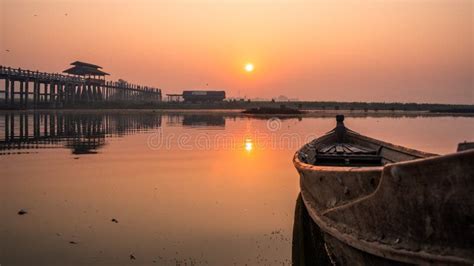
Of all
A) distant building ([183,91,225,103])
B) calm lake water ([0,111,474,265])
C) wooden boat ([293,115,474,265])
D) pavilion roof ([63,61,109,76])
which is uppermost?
pavilion roof ([63,61,109,76])

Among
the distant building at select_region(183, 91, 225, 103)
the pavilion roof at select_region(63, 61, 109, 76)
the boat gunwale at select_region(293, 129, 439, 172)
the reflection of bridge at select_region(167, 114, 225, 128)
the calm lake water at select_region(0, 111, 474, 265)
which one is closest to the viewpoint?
the boat gunwale at select_region(293, 129, 439, 172)

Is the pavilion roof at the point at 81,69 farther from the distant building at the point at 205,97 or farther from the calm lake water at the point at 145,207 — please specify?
the calm lake water at the point at 145,207

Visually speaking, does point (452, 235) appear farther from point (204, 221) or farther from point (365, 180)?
point (204, 221)

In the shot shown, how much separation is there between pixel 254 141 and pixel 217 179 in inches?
568

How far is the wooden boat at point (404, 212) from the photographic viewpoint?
4785mm

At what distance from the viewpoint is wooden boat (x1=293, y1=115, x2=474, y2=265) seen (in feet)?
15.7

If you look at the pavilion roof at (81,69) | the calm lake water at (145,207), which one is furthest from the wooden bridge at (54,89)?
the calm lake water at (145,207)

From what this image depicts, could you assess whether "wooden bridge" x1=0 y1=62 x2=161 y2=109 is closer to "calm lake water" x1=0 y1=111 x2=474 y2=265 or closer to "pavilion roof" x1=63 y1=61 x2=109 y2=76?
"pavilion roof" x1=63 y1=61 x2=109 y2=76

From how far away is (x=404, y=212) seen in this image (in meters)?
5.32

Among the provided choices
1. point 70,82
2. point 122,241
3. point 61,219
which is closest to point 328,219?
point 122,241

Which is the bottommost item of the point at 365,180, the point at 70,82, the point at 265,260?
the point at 265,260

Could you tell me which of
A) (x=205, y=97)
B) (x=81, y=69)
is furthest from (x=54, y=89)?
(x=205, y=97)

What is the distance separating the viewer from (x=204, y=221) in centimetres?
1048

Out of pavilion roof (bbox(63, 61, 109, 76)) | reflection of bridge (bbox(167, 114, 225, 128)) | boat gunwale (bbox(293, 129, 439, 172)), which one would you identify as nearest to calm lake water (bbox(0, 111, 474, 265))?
boat gunwale (bbox(293, 129, 439, 172))
